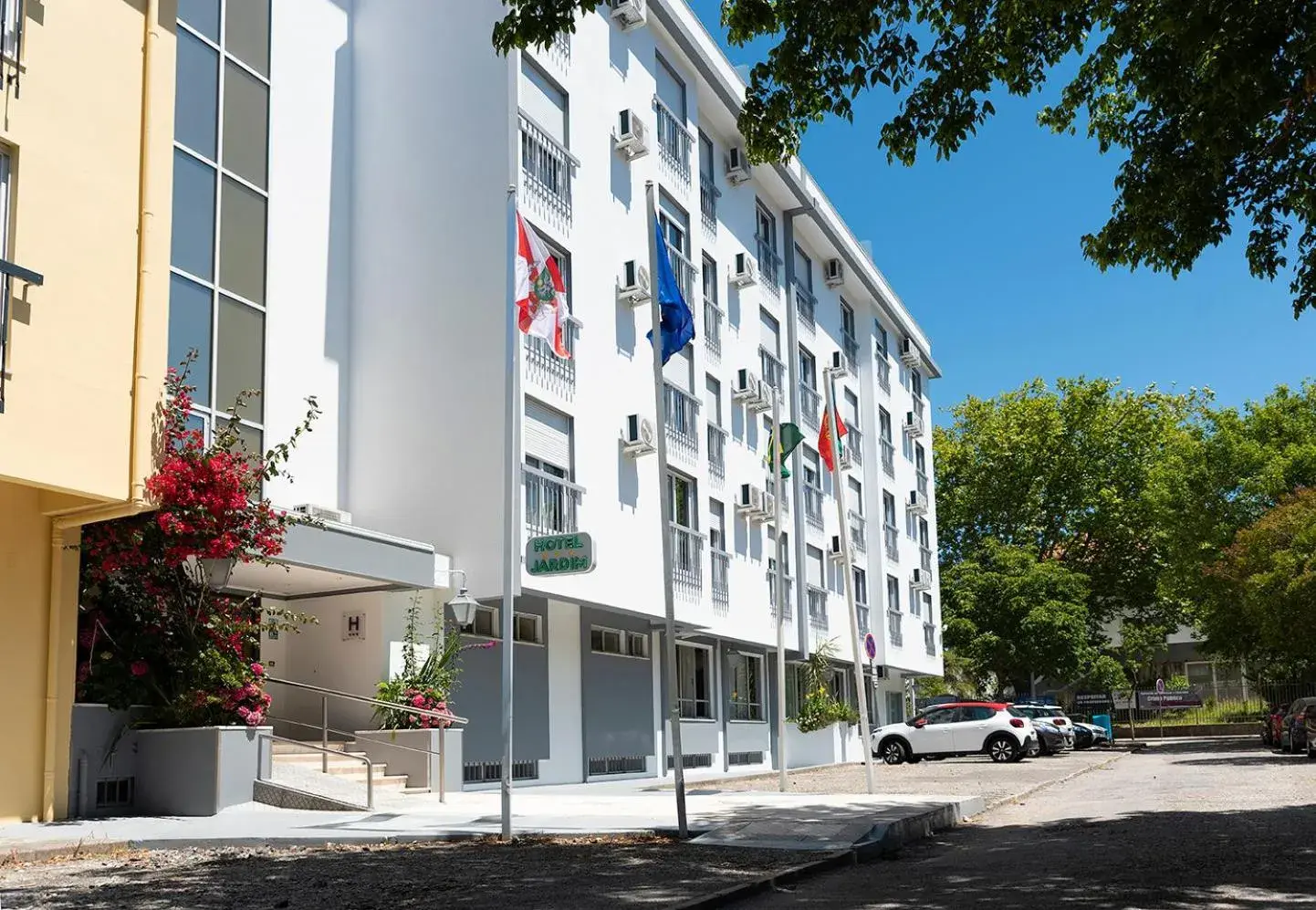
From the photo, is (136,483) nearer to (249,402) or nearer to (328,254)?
(249,402)

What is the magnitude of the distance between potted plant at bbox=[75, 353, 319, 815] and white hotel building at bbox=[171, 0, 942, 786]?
1.97 meters

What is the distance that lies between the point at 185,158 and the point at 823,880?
1346 cm

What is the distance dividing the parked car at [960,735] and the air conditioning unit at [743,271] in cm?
1197

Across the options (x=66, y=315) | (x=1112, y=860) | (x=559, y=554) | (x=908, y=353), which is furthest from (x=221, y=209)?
(x=908, y=353)

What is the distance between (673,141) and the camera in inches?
1163

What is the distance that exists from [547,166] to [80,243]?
36.3 feet

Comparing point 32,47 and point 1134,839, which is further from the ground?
point 32,47

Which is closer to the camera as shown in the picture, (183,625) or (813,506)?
(183,625)

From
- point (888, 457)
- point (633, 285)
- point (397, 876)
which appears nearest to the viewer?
point (397, 876)

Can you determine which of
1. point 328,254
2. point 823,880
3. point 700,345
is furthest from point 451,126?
point 823,880

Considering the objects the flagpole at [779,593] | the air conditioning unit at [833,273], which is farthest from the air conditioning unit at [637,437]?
the air conditioning unit at [833,273]

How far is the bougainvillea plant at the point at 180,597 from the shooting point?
14.8m

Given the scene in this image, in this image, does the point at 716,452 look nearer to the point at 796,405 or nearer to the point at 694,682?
the point at 694,682

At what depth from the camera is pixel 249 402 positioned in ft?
64.0
